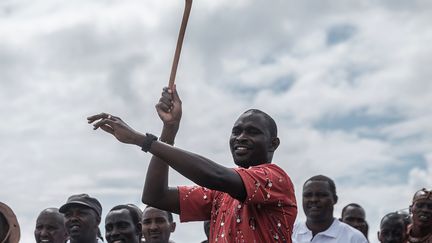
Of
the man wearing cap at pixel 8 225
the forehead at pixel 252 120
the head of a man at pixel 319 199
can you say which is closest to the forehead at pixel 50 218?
the man wearing cap at pixel 8 225

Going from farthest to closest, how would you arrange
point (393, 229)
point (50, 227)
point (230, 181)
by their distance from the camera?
1. point (393, 229)
2. point (50, 227)
3. point (230, 181)

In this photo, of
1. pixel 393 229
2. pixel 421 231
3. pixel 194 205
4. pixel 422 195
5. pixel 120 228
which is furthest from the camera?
pixel 393 229

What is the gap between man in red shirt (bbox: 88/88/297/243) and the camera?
427 cm

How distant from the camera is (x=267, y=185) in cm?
450

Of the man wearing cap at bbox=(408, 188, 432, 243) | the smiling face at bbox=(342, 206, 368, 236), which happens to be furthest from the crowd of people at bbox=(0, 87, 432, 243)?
the smiling face at bbox=(342, 206, 368, 236)

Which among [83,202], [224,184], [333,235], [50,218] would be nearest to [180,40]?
[224,184]

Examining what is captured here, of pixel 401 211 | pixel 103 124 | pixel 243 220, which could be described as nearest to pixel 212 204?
pixel 243 220

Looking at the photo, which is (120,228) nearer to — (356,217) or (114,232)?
(114,232)

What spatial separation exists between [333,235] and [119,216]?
2092 mm

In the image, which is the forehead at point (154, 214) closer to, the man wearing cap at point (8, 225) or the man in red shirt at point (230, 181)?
the man wearing cap at point (8, 225)

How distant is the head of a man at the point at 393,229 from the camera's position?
9.23 metres

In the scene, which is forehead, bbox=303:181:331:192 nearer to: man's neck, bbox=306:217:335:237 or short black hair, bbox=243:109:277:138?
man's neck, bbox=306:217:335:237

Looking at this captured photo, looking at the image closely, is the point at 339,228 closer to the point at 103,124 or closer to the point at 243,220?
the point at 243,220

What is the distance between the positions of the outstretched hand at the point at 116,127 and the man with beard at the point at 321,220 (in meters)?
4.04
